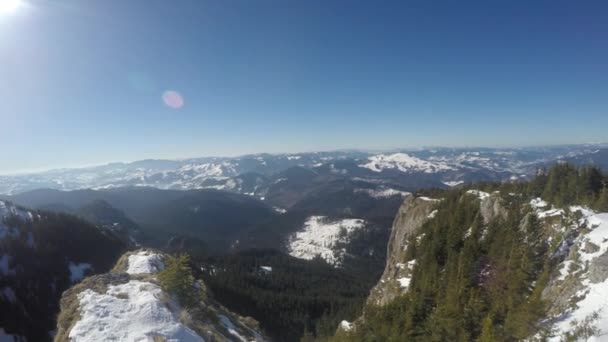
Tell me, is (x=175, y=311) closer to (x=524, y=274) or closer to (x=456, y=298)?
(x=456, y=298)

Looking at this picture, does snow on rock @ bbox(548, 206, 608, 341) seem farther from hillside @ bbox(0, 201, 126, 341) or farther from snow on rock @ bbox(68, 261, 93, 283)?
snow on rock @ bbox(68, 261, 93, 283)

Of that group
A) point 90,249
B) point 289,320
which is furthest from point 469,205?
point 90,249

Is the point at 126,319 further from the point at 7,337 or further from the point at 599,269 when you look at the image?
the point at 7,337

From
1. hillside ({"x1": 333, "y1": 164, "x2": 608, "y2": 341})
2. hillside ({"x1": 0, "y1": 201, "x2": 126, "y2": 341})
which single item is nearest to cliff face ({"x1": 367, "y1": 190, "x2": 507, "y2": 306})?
hillside ({"x1": 333, "y1": 164, "x2": 608, "y2": 341})

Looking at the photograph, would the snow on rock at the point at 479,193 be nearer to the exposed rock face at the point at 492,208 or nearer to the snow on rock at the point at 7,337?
the exposed rock face at the point at 492,208

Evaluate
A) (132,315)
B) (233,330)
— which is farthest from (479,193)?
(132,315)
